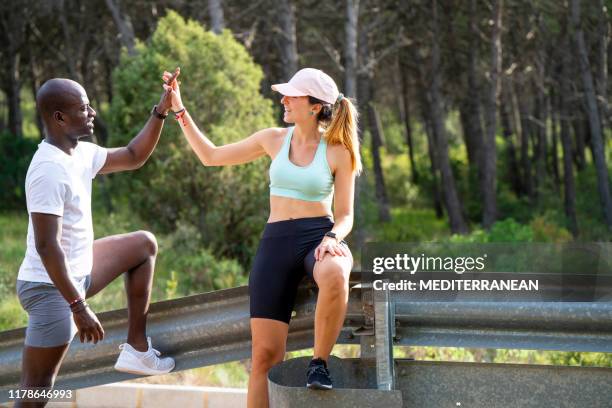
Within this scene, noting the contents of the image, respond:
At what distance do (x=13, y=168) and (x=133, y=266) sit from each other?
21.3 m

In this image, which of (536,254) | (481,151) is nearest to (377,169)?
(481,151)

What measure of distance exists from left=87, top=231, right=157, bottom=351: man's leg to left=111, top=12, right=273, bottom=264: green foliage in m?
10.3

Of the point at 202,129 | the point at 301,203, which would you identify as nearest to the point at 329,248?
the point at 301,203

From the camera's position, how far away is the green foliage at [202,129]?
14961 millimetres

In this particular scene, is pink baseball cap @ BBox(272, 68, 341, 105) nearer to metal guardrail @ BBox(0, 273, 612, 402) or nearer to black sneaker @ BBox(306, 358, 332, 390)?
metal guardrail @ BBox(0, 273, 612, 402)

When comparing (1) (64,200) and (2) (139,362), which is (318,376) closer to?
(2) (139,362)

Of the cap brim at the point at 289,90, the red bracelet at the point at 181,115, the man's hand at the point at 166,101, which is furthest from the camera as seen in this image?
the red bracelet at the point at 181,115

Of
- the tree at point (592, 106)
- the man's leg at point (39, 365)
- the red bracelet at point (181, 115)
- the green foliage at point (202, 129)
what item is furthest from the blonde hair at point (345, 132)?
the tree at point (592, 106)

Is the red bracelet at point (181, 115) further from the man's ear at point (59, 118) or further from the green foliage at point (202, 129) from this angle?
the green foliage at point (202, 129)

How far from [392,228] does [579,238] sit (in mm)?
4775

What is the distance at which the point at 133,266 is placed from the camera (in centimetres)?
454

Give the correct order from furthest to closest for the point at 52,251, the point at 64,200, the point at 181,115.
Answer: the point at 181,115, the point at 64,200, the point at 52,251

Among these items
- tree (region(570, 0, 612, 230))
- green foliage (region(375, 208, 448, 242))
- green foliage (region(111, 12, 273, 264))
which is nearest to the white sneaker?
green foliage (region(111, 12, 273, 264))

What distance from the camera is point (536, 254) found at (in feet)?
51.1
